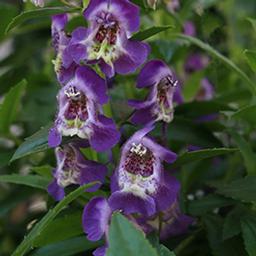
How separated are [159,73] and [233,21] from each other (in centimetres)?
79

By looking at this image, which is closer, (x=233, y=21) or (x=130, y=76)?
(x=130, y=76)

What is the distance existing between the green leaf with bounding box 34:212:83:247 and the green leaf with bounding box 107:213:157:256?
0.23 meters

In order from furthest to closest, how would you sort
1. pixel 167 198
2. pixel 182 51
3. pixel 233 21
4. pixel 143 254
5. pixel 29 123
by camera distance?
pixel 233 21
pixel 29 123
pixel 182 51
pixel 167 198
pixel 143 254

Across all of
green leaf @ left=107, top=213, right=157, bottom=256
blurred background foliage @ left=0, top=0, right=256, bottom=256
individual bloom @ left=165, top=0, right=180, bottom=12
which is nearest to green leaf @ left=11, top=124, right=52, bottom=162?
blurred background foliage @ left=0, top=0, right=256, bottom=256

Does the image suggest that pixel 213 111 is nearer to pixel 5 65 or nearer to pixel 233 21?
pixel 5 65

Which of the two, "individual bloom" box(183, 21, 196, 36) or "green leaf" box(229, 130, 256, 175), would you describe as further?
"individual bloom" box(183, 21, 196, 36)

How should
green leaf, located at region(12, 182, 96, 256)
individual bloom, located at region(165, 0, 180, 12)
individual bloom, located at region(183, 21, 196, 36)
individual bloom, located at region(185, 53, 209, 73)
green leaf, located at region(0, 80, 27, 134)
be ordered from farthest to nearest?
individual bloom, located at region(185, 53, 209, 73), individual bloom, located at region(183, 21, 196, 36), individual bloom, located at region(165, 0, 180, 12), green leaf, located at region(0, 80, 27, 134), green leaf, located at region(12, 182, 96, 256)

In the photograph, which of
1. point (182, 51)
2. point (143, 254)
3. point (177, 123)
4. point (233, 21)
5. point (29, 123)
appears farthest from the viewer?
point (233, 21)

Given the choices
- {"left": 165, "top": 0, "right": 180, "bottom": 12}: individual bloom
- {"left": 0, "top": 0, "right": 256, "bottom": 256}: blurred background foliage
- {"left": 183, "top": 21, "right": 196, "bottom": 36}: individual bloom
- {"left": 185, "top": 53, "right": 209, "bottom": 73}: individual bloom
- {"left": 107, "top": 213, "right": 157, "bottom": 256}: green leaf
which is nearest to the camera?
{"left": 107, "top": 213, "right": 157, "bottom": 256}: green leaf

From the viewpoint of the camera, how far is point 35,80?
1.23 metres

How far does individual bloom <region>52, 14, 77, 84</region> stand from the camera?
0.73 m

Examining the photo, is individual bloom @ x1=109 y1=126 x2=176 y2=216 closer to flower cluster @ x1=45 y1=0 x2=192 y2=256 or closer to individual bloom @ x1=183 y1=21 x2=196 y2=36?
flower cluster @ x1=45 y1=0 x2=192 y2=256

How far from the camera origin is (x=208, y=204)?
83cm

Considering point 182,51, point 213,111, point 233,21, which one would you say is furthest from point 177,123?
point 233,21
